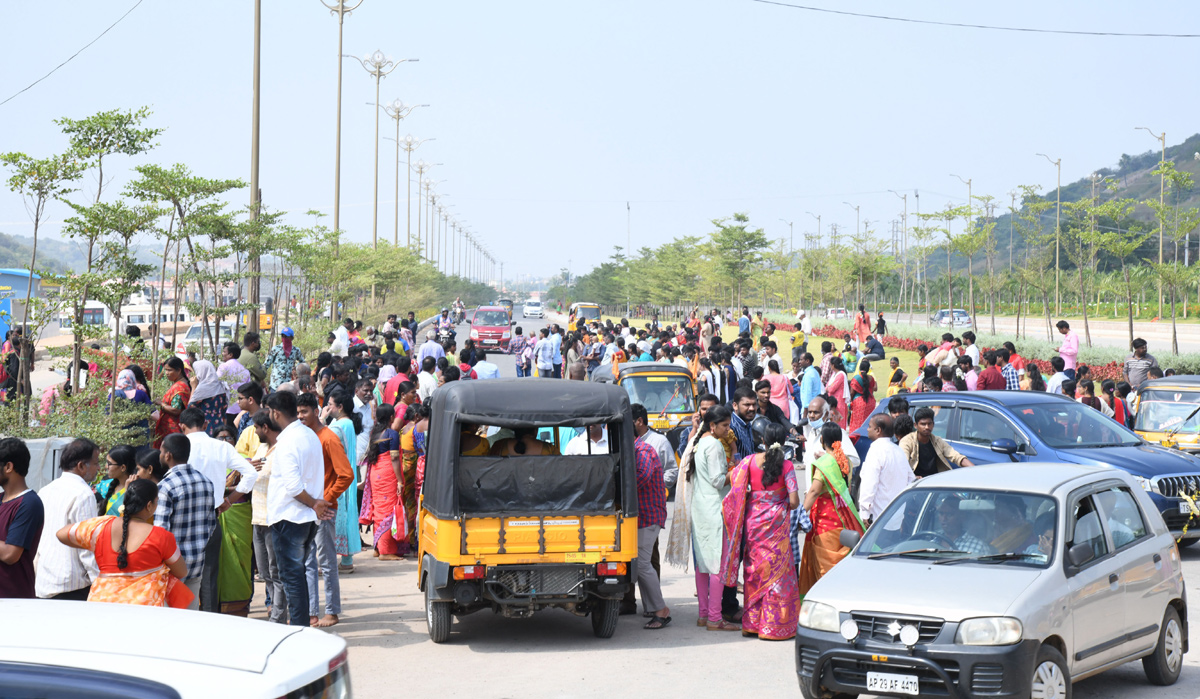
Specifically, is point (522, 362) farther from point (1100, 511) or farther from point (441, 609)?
point (1100, 511)

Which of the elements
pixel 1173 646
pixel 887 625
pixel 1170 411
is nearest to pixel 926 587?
pixel 887 625

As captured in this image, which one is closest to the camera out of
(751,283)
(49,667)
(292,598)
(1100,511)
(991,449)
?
(49,667)

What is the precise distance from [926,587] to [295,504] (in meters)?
4.21

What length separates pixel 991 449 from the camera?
1141 centimetres

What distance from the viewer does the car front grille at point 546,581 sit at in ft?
27.0

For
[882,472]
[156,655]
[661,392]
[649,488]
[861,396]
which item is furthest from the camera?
[661,392]

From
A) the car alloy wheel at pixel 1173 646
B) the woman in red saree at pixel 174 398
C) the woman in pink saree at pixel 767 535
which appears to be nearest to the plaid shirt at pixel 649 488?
the woman in pink saree at pixel 767 535

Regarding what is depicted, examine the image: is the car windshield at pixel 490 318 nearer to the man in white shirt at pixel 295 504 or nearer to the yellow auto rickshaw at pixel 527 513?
the yellow auto rickshaw at pixel 527 513

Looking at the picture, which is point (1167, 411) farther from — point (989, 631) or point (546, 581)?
point (989, 631)

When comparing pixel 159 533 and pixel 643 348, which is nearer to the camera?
pixel 159 533

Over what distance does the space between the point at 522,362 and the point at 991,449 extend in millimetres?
18162

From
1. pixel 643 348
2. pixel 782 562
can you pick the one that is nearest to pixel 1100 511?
pixel 782 562

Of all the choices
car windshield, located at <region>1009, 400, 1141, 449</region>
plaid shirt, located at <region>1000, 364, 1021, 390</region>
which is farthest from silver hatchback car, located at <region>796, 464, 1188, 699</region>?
plaid shirt, located at <region>1000, 364, 1021, 390</region>

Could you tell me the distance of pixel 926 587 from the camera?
636 centimetres
